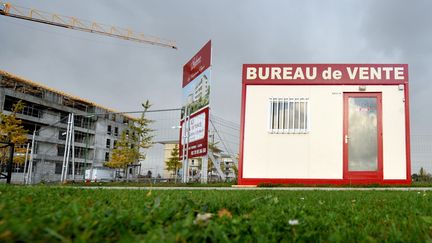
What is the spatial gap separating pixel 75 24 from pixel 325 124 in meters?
69.4

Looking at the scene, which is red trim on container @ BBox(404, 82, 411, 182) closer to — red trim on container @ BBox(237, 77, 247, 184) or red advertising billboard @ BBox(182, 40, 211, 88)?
red trim on container @ BBox(237, 77, 247, 184)

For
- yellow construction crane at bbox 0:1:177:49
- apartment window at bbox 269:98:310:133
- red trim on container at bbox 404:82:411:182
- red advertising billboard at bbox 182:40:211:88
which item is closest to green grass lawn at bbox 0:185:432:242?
apartment window at bbox 269:98:310:133

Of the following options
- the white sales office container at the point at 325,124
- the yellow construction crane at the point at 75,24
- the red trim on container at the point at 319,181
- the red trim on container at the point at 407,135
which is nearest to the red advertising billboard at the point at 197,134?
the white sales office container at the point at 325,124

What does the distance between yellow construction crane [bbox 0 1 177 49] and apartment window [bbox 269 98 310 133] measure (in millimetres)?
65989

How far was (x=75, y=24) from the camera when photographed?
71938mm

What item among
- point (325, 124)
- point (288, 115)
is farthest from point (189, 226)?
point (325, 124)

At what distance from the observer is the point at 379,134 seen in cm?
1172

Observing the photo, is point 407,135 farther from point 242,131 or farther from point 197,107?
point 197,107

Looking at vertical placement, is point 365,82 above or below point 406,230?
above

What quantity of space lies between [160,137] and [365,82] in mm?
8724

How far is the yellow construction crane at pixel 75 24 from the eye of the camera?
68.1 m

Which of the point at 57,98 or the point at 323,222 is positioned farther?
the point at 57,98

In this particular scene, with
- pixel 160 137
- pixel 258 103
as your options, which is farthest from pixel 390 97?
pixel 160 137

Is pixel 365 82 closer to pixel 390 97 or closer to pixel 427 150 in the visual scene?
pixel 390 97
